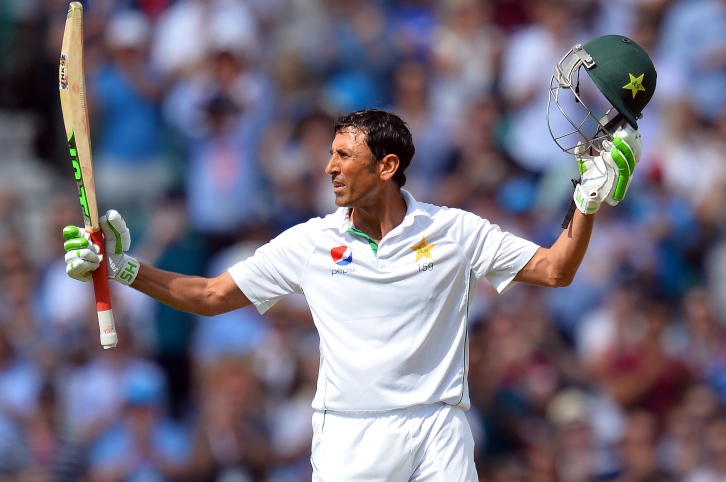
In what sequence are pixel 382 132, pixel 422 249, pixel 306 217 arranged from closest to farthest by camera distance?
pixel 422 249, pixel 382 132, pixel 306 217

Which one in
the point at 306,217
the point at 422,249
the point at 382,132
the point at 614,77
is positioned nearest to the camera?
the point at 614,77

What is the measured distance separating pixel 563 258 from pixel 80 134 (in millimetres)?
1920

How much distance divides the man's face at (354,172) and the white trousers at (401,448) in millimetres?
813

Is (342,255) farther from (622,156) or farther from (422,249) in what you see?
(622,156)

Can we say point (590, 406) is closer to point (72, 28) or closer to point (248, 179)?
point (248, 179)

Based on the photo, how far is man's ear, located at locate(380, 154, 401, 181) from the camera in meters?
4.63

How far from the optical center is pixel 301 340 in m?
7.94

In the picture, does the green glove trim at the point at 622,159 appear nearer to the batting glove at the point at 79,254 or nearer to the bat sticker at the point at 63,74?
the batting glove at the point at 79,254

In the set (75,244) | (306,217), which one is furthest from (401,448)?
(306,217)

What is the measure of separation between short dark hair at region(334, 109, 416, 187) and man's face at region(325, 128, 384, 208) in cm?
3

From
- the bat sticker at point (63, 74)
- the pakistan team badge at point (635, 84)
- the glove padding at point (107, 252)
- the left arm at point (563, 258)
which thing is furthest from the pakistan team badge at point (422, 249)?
the bat sticker at point (63, 74)

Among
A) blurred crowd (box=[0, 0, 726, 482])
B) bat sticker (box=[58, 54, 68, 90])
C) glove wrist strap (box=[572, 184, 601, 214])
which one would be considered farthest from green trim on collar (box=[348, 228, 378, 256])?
blurred crowd (box=[0, 0, 726, 482])

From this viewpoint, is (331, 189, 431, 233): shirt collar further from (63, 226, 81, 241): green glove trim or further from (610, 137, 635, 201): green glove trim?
(63, 226, 81, 241): green glove trim

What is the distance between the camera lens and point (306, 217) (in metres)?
8.54
